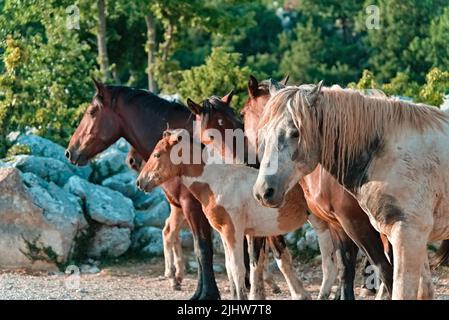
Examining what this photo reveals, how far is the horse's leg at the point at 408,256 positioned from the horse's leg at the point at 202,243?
4.05 metres

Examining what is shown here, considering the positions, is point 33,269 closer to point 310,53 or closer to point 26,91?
point 26,91

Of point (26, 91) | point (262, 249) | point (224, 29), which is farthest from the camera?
point (224, 29)

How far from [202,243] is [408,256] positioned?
169 inches

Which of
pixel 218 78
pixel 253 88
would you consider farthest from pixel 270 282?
pixel 218 78

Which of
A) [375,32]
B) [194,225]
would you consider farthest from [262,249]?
[375,32]

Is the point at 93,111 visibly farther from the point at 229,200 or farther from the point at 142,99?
the point at 229,200

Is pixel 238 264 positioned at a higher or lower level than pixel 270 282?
higher

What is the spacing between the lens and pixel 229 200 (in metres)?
10.8

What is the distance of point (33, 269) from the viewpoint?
13797mm

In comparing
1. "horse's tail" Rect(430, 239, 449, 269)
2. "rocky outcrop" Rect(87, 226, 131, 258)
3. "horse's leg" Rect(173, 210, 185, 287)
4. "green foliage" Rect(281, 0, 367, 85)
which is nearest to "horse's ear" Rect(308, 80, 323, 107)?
"horse's tail" Rect(430, 239, 449, 269)

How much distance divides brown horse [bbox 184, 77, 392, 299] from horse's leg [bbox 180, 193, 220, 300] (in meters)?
0.87

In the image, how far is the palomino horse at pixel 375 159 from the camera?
7.74 m
